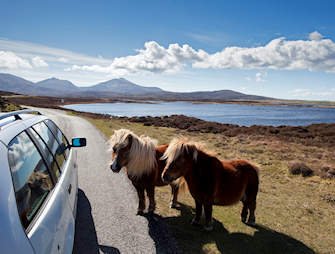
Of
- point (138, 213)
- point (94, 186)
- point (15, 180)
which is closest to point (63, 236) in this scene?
point (15, 180)

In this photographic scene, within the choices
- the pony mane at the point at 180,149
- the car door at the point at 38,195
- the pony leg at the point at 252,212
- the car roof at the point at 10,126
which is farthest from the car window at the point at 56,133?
the pony leg at the point at 252,212

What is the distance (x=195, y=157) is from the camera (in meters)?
5.33

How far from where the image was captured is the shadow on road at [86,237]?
15.6ft

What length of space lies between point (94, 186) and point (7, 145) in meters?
6.26

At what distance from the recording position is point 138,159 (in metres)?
5.90

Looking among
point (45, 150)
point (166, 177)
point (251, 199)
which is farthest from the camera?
point (251, 199)

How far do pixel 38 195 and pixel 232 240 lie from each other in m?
4.19

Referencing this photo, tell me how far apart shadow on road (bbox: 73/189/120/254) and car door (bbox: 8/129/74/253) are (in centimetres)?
164

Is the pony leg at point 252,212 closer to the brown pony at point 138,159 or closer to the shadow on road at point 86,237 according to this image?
the brown pony at point 138,159

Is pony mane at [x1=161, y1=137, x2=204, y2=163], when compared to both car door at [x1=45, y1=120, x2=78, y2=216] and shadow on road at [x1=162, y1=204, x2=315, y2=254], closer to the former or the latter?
shadow on road at [x1=162, y1=204, x2=315, y2=254]

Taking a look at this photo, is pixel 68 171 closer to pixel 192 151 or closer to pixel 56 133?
pixel 56 133

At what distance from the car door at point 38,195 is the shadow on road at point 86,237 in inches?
64.6

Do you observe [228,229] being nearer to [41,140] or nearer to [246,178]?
[246,178]

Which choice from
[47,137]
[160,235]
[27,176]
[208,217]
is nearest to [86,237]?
[160,235]
